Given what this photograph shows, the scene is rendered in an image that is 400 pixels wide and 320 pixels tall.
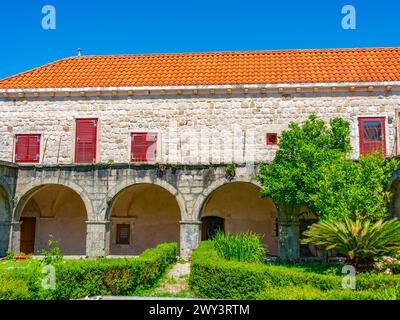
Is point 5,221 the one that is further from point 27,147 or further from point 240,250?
Answer: point 240,250

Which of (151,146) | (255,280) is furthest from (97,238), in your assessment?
(255,280)

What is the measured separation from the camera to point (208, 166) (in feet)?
51.5

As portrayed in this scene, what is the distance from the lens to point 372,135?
17.5 meters

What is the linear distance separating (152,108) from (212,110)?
258 centimetres

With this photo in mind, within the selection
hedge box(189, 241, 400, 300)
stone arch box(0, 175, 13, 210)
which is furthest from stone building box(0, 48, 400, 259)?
hedge box(189, 241, 400, 300)

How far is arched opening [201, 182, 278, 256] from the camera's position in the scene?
18859 millimetres

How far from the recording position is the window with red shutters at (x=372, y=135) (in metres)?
17.3

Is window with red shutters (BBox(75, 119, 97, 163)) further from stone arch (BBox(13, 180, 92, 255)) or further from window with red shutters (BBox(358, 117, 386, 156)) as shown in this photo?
window with red shutters (BBox(358, 117, 386, 156))

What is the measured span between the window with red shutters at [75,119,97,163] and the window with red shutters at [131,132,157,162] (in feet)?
5.54

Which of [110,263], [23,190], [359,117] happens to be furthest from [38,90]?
[359,117]

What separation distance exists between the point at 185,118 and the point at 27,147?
22.7 feet

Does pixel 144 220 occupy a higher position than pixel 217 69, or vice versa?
pixel 217 69

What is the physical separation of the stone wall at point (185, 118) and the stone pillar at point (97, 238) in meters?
3.45
